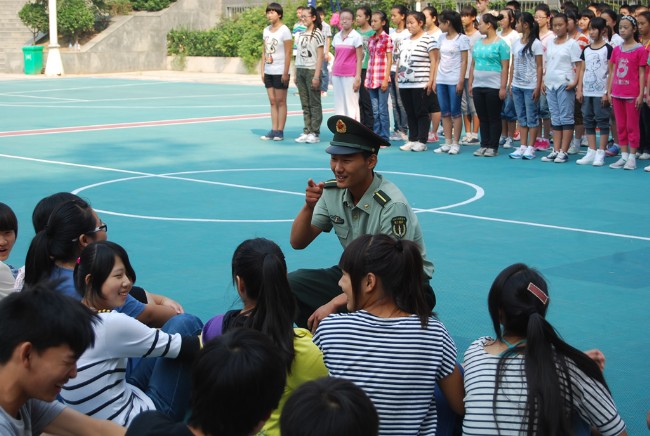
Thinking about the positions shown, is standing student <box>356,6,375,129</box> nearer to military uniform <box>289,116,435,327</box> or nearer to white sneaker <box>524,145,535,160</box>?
white sneaker <box>524,145,535,160</box>

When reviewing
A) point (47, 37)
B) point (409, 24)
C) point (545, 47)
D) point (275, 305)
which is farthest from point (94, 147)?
point (47, 37)

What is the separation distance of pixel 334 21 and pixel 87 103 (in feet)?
20.9

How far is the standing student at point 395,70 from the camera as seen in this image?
14195 millimetres

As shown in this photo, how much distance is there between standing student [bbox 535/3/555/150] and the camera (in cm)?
1288

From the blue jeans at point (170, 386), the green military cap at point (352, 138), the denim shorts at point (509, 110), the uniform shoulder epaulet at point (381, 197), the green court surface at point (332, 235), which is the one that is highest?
the green military cap at point (352, 138)

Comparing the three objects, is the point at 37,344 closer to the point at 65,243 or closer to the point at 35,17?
the point at 65,243

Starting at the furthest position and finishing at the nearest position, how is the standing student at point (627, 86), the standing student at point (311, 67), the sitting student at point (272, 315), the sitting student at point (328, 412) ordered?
the standing student at point (311, 67) < the standing student at point (627, 86) < the sitting student at point (272, 315) < the sitting student at point (328, 412)

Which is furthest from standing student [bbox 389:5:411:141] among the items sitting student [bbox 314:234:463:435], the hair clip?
the hair clip

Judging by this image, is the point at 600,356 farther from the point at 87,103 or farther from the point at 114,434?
the point at 87,103

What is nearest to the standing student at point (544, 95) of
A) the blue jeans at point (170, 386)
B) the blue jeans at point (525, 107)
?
the blue jeans at point (525, 107)

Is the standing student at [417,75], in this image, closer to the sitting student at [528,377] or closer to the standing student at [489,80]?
the standing student at [489,80]

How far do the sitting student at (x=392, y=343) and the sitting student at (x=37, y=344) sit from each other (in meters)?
1.00

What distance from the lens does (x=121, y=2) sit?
114ft

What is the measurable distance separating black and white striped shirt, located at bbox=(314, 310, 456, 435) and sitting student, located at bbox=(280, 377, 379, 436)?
1.12m
